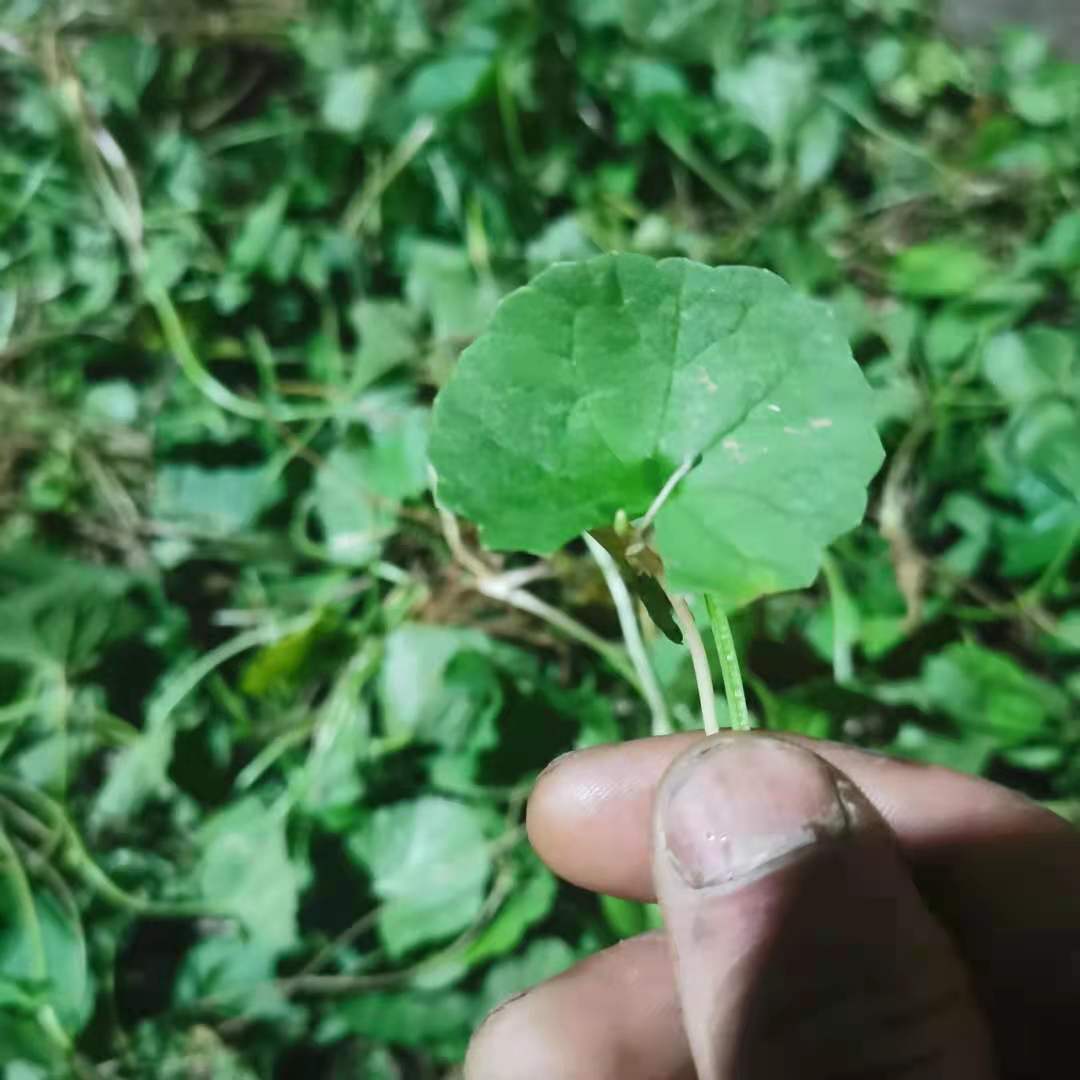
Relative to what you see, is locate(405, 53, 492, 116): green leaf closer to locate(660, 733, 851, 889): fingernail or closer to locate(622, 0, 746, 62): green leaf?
locate(622, 0, 746, 62): green leaf

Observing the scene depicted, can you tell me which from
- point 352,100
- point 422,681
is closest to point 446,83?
point 352,100

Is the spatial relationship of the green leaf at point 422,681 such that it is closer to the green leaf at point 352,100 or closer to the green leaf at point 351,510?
the green leaf at point 351,510

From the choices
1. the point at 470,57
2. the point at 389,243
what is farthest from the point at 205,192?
the point at 470,57

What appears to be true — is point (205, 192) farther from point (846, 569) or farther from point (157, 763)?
point (846, 569)

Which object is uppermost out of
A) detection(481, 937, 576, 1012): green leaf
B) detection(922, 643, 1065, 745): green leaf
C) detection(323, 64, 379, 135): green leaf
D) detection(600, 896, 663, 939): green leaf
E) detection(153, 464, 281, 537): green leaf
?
detection(323, 64, 379, 135): green leaf

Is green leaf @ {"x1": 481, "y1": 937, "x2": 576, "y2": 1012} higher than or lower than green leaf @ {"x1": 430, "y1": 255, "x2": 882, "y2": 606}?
lower

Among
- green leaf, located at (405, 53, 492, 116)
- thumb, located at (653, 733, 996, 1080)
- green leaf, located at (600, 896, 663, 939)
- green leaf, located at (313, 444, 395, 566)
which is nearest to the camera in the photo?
thumb, located at (653, 733, 996, 1080)

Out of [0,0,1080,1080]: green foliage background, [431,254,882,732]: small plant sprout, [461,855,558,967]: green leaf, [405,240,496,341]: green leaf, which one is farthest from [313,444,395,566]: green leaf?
[431,254,882,732]: small plant sprout
